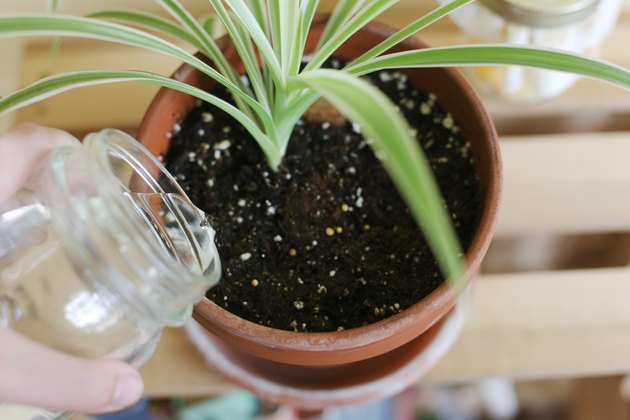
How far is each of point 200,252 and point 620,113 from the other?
0.69 m

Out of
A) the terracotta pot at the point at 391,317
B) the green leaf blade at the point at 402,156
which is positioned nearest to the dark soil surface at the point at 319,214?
the terracotta pot at the point at 391,317

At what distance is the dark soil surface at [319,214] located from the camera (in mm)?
562

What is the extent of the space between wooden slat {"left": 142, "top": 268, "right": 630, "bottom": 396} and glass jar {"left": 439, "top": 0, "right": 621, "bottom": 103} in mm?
224


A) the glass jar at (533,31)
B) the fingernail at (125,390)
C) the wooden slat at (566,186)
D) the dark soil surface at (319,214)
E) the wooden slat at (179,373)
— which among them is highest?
the glass jar at (533,31)

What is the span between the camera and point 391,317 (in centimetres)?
50

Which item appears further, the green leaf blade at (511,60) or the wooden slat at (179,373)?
the wooden slat at (179,373)

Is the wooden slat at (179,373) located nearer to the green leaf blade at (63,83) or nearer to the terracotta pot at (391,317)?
the terracotta pot at (391,317)

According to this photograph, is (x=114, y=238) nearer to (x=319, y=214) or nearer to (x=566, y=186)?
(x=319, y=214)

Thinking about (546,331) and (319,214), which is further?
(546,331)

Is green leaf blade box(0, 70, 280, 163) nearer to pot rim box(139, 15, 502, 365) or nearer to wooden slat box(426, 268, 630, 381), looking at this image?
pot rim box(139, 15, 502, 365)

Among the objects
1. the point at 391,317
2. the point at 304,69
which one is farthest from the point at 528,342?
the point at 304,69

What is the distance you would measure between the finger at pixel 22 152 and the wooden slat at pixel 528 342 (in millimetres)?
291

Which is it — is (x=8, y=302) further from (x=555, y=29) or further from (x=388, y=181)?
(x=555, y=29)

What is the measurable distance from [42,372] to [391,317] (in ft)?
0.78
